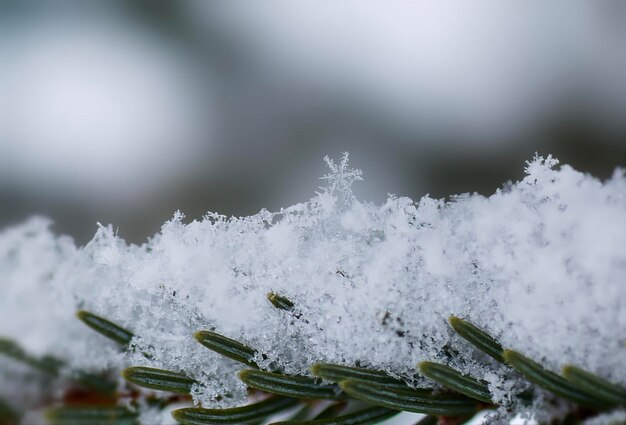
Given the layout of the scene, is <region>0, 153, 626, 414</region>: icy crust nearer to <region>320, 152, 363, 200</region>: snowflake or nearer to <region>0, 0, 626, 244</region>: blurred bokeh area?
<region>320, 152, 363, 200</region>: snowflake

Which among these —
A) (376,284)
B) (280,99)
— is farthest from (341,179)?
(280,99)

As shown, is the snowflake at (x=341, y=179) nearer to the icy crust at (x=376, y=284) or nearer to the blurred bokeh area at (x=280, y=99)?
the icy crust at (x=376, y=284)

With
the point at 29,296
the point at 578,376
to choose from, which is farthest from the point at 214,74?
the point at 578,376

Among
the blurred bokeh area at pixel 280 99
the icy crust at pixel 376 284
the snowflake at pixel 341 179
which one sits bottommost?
the icy crust at pixel 376 284

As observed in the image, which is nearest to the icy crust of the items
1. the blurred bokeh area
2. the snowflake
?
the snowflake

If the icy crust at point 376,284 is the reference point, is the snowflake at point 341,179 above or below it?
above

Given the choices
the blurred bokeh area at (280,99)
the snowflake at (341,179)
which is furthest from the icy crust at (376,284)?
the blurred bokeh area at (280,99)
